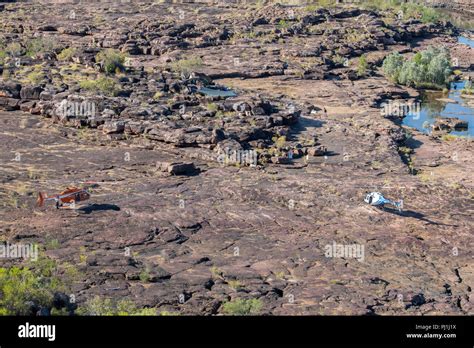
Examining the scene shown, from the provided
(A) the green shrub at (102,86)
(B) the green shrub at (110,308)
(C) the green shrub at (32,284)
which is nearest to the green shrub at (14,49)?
(A) the green shrub at (102,86)

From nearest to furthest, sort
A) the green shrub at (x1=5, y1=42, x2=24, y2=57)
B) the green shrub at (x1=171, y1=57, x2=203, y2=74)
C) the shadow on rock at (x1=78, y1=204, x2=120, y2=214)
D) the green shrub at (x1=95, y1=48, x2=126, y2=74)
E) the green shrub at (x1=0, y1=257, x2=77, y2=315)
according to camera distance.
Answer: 1. the green shrub at (x1=0, y1=257, x2=77, y2=315)
2. the shadow on rock at (x1=78, y1=204, x2=120, y2=214)
3. the green shrub at (x1=95, y1=48, x2=126, y2=74)
4. the green shrub at (x1=5, y1=42, x2=24, y2=57)
5. the green shrub at (x1=171, y1=57, x2=203, y2=74)

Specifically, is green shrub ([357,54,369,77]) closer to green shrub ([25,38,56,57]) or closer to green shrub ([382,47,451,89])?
green shrub ([382,47,451,89])

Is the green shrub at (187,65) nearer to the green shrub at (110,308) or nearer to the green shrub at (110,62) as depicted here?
the green shrub at (110,62)

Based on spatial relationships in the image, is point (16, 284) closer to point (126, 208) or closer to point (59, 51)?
point (126, 208)

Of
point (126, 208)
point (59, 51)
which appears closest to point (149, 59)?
point (59, 51)

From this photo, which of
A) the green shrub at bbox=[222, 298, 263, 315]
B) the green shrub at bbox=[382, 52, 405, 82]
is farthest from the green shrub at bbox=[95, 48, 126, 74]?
the green shrub at bbox=[222, 298, 263, 315]

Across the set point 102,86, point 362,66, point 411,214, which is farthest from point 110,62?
point 411,214
